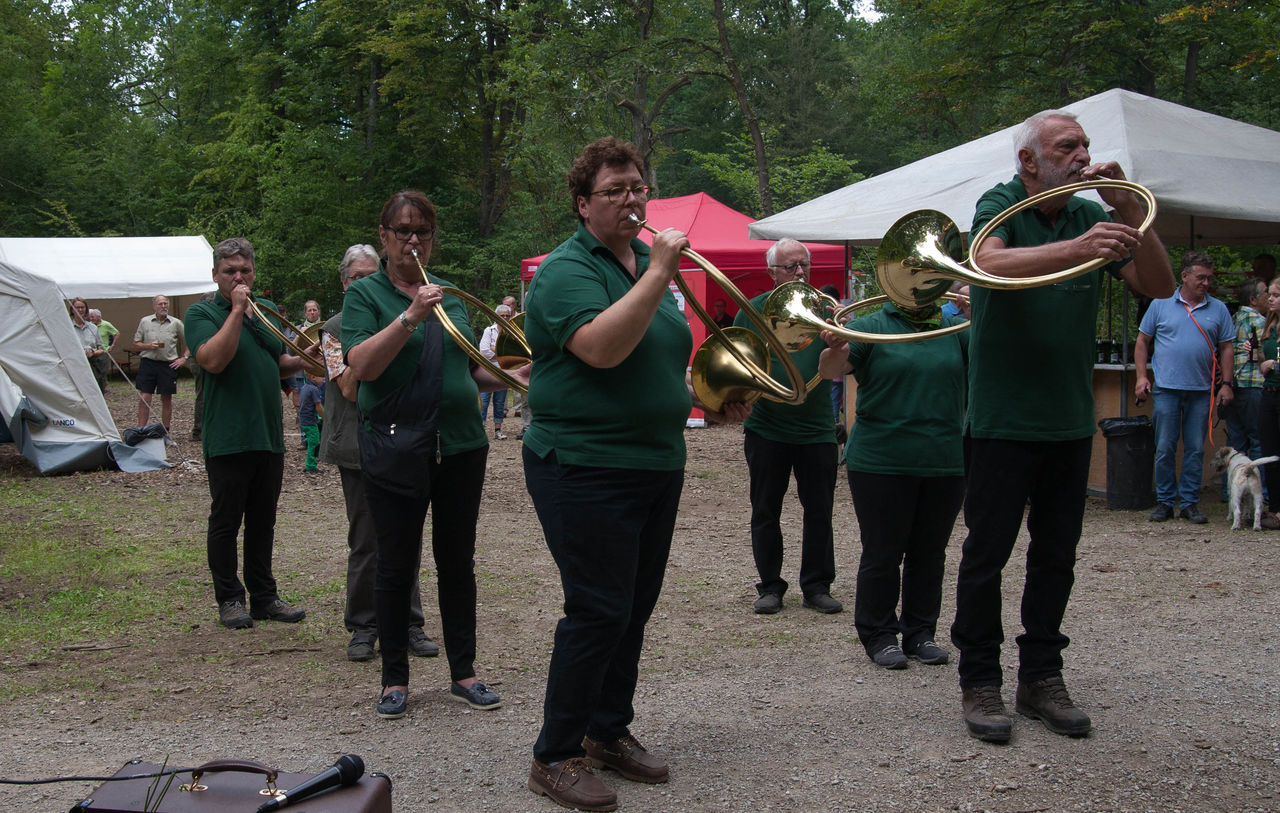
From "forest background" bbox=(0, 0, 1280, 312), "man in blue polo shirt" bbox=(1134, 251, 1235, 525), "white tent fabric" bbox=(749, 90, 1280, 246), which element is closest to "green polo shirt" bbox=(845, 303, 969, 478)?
"white tent fabric" bbox=(749, 90, 1280, 246)

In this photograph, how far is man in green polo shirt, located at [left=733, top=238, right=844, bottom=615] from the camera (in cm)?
583

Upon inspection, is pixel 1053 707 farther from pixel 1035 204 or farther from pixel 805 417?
pixel 805 417

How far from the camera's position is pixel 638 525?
327 centimetres

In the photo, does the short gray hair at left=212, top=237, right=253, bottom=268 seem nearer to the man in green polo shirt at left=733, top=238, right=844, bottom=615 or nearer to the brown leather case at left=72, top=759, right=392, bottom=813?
the man in green polo shirt at left=733, top=238, right=844, bottom=615

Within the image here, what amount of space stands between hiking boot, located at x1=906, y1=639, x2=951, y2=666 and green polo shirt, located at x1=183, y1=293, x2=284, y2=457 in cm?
328

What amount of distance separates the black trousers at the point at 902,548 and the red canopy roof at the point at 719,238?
1038 cm

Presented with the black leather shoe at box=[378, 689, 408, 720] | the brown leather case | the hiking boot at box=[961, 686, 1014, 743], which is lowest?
the black leather shoe at box=[378, 689, 408, 720]

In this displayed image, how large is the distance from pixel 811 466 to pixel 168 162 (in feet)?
122

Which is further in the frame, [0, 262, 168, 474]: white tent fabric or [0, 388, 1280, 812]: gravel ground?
[0, 262, 168, 474]: white tent fabric

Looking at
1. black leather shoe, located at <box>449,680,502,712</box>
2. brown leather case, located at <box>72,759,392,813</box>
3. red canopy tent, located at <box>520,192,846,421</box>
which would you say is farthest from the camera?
red canopy tent, located at <box>520,192,846,421</box>

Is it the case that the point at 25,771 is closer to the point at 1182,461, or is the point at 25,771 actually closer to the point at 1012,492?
the point at 1012,492

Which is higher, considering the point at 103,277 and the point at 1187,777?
the point at 103,277

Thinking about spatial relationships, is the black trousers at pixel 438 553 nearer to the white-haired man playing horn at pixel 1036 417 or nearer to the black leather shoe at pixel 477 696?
the black leather shoe at pixel 477 696

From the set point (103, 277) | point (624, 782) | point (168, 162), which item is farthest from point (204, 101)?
point (624, 782)
